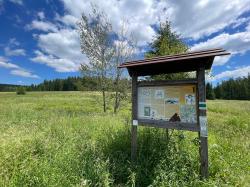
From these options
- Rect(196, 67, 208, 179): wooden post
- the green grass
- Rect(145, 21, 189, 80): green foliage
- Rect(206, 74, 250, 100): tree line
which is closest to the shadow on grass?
the green grass

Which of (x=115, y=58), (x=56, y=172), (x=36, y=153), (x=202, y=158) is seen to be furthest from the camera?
(x=115, y=58)

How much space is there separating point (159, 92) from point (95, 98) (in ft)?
41.7

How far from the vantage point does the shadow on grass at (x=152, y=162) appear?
4.52 metres

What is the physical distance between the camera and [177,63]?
17.2ft

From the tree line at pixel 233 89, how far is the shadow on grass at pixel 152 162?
81540mm

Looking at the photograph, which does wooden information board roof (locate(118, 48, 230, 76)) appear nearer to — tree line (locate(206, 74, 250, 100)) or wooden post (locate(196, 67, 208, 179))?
wooden post (locate(196, 67, 208, 179))

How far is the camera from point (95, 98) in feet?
58.5

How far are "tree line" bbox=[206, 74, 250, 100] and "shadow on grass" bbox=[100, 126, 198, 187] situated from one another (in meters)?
81.5

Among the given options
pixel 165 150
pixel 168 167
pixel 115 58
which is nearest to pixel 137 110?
pixel 165 150

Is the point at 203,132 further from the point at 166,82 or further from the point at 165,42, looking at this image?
the point at 165,42

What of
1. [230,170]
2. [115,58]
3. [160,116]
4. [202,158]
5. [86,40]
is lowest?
[230,170]

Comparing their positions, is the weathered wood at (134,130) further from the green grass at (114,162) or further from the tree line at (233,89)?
the tree line at (233,89)

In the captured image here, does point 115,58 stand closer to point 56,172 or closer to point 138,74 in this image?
point 138,74

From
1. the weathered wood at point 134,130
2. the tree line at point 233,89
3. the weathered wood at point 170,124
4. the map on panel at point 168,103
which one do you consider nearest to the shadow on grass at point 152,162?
the weathered wood at point 134,130
